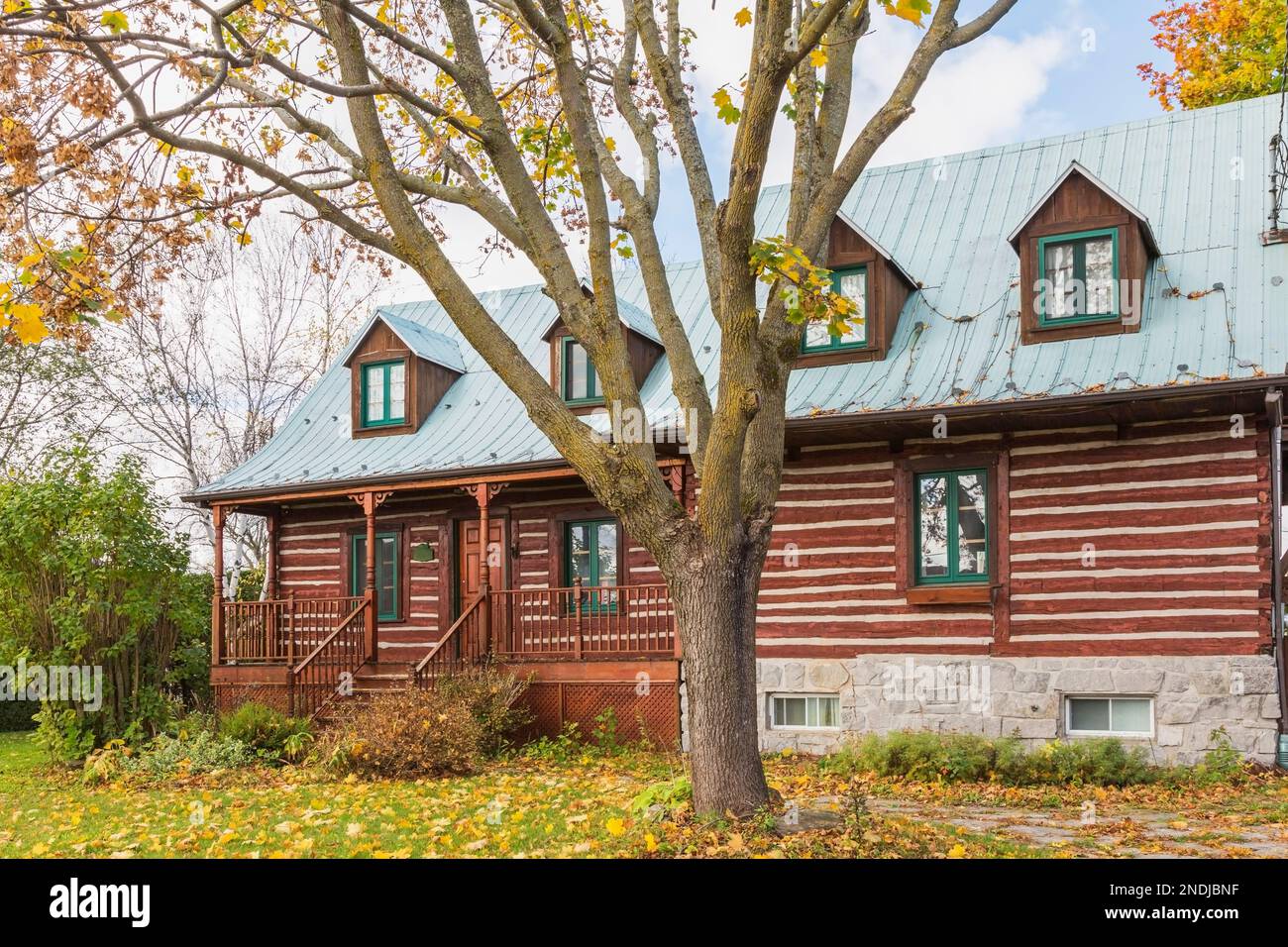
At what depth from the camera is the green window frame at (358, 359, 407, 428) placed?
67.1 ft

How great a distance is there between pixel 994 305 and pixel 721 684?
8.81 meters

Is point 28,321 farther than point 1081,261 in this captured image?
No

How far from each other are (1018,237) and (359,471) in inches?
394

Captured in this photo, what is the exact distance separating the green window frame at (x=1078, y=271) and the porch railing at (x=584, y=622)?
18.8 feet

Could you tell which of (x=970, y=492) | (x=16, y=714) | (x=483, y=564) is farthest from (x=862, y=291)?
(x=16, y=714)

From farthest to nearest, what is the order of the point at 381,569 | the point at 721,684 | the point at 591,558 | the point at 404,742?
the point at 381,569 → the point at 591,558 → the point at 404,742 → the point at 721,684

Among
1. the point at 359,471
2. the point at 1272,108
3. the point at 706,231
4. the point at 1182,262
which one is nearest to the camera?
the point at 706,231

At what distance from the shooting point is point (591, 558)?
18.4 meters

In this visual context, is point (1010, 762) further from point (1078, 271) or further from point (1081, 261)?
point (1081, 261)

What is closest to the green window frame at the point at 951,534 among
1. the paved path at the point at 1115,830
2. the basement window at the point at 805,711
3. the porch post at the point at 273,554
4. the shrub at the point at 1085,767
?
the basement window at the point at 805,711

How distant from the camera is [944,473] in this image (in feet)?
49.2

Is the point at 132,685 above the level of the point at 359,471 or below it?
below

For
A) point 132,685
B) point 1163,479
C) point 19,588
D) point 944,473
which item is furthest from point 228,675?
point 1163,479
